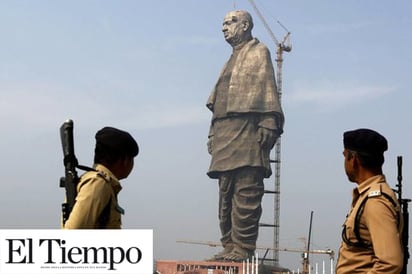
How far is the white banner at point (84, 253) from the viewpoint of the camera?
158 inches

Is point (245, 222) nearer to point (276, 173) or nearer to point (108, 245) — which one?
point (276, 173)

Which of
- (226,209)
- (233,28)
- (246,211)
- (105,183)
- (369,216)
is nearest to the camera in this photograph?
(105,183)

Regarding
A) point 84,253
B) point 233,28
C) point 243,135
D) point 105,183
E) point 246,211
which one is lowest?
point 84,253

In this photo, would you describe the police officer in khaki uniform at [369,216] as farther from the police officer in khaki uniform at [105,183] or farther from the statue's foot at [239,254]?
the statue's foot at [239,254]

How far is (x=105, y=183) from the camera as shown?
164 inches

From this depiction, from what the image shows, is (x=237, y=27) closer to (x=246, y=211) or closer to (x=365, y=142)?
(x=246, y=211)

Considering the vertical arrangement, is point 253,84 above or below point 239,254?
above

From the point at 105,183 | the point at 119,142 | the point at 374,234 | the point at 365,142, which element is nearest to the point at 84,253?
the point at 105,183

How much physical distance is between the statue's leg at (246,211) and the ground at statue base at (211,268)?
1709 mm

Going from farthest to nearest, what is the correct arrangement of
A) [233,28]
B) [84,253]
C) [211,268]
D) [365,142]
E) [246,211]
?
[211,268]
[233,28]
[246,211]
[365,142]
[84,253]

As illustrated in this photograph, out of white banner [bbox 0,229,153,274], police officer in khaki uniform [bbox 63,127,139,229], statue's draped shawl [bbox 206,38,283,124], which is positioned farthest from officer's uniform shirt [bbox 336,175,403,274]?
statue's draped shawl [bbox 206,38,283,124]

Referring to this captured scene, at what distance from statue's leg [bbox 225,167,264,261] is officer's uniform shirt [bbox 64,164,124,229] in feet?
288

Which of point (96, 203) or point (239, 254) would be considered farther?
point (239, 254)

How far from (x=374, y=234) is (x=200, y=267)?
98.7m
